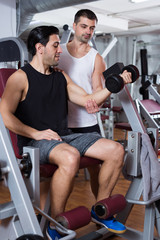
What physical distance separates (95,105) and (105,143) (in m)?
0.23

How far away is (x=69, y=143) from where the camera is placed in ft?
5.49

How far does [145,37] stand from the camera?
8.07 meters

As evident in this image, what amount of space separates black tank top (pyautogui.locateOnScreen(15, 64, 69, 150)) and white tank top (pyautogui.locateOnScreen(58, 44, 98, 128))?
0.46 ft

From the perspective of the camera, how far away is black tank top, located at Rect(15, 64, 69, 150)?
64.7 inches

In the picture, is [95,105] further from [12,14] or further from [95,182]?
[12,14]

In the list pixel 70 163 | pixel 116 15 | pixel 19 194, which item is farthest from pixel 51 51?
pixel 116 15

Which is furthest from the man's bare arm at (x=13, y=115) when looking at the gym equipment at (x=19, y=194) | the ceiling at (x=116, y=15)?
the ceiling at (x=116, y=15)

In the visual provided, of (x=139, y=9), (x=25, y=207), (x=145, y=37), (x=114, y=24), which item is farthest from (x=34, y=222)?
(x=145, y=37)

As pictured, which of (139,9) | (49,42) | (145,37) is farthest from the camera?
(145,37)

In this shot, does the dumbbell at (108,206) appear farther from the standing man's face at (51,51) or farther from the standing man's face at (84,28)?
the standing man's face at (84,28)

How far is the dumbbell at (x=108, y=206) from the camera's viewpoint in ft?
4.82

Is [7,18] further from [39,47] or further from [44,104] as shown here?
[44,104]

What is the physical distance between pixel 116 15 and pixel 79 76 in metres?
4.53

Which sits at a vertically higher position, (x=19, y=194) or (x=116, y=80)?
(x=116, y=80)
